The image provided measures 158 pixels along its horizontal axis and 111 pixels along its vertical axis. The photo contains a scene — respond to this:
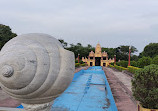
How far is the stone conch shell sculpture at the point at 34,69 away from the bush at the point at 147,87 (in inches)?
88.9

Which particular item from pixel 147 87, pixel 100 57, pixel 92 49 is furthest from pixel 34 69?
pixel 92 49

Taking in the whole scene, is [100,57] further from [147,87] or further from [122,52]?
[147,87]

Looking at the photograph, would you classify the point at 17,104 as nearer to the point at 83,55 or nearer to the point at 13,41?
the point at 13,41

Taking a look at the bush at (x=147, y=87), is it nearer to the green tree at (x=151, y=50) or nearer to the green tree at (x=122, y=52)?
the green tree at (x=151, y=50)

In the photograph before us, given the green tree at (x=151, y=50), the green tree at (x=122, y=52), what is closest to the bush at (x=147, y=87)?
the green tree at (x=151, y=50)

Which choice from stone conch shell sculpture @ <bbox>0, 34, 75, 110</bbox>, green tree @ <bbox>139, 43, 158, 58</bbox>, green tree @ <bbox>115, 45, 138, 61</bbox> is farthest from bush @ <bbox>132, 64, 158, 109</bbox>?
green tree @ <bbox>115, 45, 138, 61</bbox>

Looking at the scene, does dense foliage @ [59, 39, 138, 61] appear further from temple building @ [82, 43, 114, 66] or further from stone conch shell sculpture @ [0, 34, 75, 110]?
stone conch shell sculpture @ [0, 34, 75, 110]

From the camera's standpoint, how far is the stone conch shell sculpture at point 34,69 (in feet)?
6.25

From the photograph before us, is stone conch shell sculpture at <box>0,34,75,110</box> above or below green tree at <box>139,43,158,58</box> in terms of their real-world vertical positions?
below

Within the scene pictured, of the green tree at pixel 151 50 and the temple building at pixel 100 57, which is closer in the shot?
the green tree at pixel 151 50

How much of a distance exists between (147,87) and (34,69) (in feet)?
10.1

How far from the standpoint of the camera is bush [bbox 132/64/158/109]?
338cm

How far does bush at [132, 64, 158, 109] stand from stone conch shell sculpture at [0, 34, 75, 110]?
2259mm

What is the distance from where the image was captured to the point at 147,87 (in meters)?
3.58
